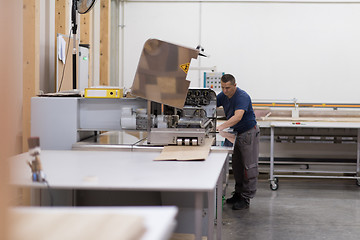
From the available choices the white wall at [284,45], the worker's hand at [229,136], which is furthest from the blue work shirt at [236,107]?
the white wall at [284,45]

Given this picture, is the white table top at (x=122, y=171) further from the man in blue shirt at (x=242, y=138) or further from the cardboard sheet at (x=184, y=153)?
the man in blue shirt at (x=242, y=138)

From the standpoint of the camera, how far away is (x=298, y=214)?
14.5ft

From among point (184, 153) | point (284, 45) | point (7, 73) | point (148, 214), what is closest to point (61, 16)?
point (184, 153)

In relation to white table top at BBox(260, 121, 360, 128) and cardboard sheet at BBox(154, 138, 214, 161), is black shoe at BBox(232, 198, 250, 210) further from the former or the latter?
cardboard sheet at BBox(154, 138, 214, 161)

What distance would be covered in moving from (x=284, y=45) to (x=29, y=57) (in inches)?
160

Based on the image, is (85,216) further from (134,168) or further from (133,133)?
(133,133)

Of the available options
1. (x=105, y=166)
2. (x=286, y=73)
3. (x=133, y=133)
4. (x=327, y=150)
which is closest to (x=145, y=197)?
(x=105, y=166)

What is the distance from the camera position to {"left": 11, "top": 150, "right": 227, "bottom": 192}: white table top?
6.50 feet

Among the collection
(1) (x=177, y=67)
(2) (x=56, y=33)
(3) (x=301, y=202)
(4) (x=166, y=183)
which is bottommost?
(3) (x=301, y=202)

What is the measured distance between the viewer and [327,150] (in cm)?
644

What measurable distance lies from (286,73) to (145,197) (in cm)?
466

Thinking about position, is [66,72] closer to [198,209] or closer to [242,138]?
[242,138]

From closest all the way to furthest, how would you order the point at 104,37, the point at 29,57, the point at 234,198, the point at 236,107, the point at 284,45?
the point at 29,57 → the point at 236,107 → the point at 234,198 → the point at 104,37 → the point at 284,45

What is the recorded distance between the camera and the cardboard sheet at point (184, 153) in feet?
8.84
